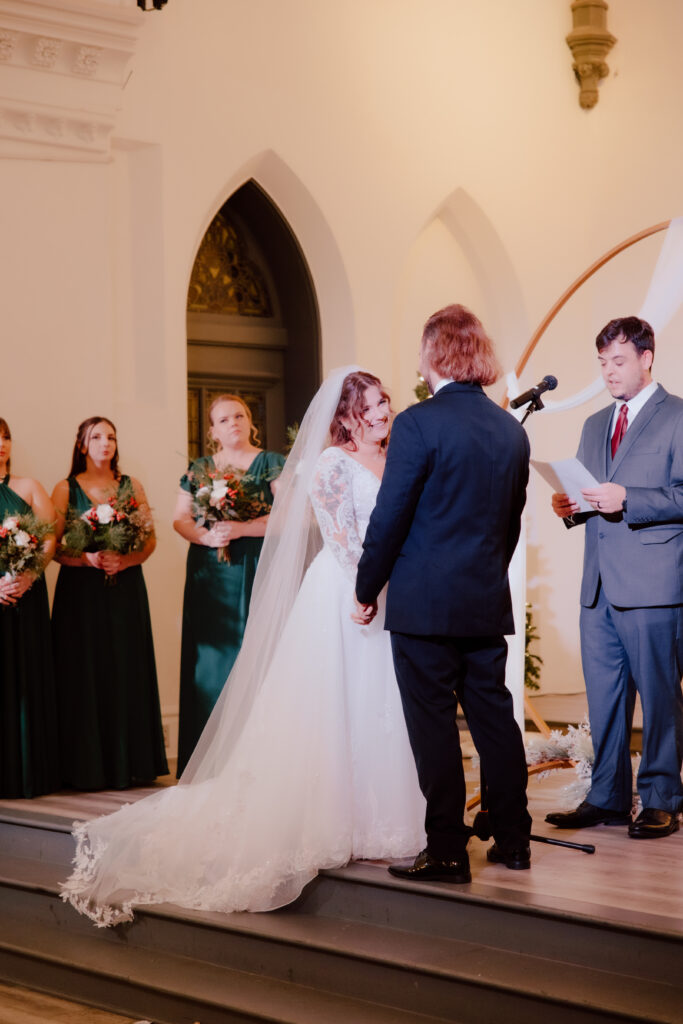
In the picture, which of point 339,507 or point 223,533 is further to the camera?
point 223,533

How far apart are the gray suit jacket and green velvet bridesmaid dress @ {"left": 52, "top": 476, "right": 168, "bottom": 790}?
2.34m

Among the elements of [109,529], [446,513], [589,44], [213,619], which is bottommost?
[213,619]

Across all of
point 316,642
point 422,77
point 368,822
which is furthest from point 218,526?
point 422,77

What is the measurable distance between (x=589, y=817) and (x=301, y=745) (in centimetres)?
130

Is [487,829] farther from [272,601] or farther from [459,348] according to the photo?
[459,348]

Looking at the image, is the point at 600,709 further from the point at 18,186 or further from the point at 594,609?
the point at 18,186

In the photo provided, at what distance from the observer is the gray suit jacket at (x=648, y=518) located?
4.53 m

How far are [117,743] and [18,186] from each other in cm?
302

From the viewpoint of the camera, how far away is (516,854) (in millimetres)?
4105

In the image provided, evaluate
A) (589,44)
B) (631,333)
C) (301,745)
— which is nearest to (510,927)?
(301,745)

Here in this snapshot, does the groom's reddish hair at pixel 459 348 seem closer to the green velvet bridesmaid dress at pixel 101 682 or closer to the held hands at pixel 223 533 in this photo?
the held hands at pixel 223 533

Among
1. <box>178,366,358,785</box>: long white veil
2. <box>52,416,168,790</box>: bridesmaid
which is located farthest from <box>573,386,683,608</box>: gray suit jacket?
<box>52,416,168,790</box>: bridesmaid

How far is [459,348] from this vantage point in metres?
3.88

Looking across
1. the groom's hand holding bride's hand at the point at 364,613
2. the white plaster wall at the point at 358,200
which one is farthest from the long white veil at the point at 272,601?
the white plaster wall at the point at 358,200
